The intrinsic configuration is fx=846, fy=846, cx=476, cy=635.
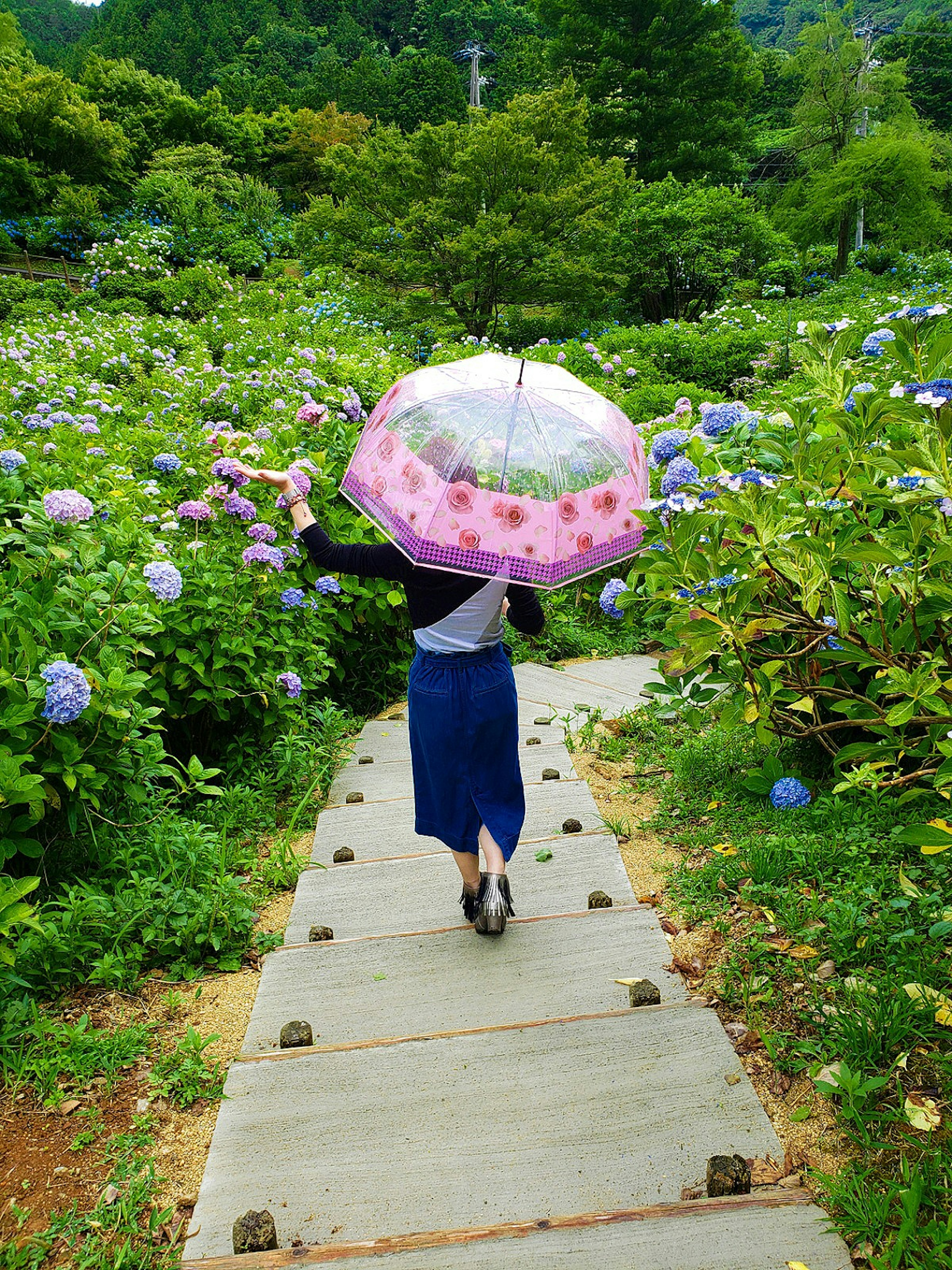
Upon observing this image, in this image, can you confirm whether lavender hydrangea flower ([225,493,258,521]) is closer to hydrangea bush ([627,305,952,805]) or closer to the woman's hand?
the woman's hand

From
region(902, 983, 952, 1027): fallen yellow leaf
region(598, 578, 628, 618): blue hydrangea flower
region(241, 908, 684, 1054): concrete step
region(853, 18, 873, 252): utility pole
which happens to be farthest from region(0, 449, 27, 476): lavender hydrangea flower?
region(853, 18, 873, 252): utility pole

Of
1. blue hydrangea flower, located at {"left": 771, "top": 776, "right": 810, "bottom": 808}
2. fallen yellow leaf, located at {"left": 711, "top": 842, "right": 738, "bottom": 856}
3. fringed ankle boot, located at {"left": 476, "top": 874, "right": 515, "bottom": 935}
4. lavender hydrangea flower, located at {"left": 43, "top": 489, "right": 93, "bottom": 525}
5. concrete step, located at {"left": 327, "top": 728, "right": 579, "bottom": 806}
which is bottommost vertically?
concrete step, located at {"left": 327, "top": 728, "right": 579, "bottom": 806}

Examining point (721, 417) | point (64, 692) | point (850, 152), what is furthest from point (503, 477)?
point (850, 152)

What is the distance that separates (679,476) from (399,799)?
1.74 m

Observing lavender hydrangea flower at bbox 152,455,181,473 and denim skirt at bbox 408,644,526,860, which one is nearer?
denim skirt at bbox 408,644,526,860

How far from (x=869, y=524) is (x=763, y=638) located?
49 centimetres

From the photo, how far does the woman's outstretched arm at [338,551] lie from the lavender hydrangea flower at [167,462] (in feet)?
4.94

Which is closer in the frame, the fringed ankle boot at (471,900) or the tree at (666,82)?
the fringed ankle boot at (471,900)

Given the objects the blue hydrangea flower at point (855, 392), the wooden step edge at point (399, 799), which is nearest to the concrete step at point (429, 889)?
the wooden step edge at point (399, 799)

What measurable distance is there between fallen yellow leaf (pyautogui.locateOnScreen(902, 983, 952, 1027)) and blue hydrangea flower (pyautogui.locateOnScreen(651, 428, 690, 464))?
63.9 inches

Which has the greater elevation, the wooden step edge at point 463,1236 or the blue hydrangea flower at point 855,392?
the blue hydrangea flower at point 855,392

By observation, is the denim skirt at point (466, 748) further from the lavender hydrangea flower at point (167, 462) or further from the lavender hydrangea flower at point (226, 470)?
the lavender hydrangea flower at point (167, 462)

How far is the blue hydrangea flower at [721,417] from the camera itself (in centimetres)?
267

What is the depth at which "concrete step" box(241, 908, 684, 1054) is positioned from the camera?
211 centimetres
